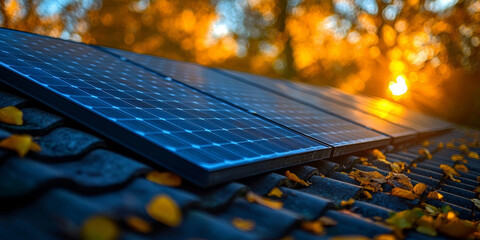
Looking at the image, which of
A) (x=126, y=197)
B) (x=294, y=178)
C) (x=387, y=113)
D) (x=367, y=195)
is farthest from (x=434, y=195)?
(x=387, y=113)

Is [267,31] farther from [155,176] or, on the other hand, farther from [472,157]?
[155,176]

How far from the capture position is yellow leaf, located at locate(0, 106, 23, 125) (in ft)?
7.26

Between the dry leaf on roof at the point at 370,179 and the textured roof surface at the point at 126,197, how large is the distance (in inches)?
2.0

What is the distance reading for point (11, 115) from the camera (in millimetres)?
2236

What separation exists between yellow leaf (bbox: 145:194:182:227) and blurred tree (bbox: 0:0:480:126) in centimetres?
2255

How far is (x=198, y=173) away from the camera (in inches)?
74.5

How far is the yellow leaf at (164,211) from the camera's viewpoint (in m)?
1.54

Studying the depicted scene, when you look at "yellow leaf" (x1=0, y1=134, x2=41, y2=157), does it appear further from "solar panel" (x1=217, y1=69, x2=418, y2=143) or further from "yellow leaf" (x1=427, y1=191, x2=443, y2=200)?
"solar panel" (x1=217, y1=69, x2=418, y2=143)

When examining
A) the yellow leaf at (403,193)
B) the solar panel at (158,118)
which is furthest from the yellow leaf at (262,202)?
the yellow leaf at (403,193)

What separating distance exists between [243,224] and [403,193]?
1400 millimetres

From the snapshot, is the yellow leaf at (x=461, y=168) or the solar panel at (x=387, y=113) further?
the solar panel at (x=387, y=113)

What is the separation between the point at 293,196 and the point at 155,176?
810mm

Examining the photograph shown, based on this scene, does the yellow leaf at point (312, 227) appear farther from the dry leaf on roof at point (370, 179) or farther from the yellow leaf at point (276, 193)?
the dry leaf on roof at point (370, 179)

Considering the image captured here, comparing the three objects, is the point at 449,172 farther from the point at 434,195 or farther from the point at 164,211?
the point at 164,211
